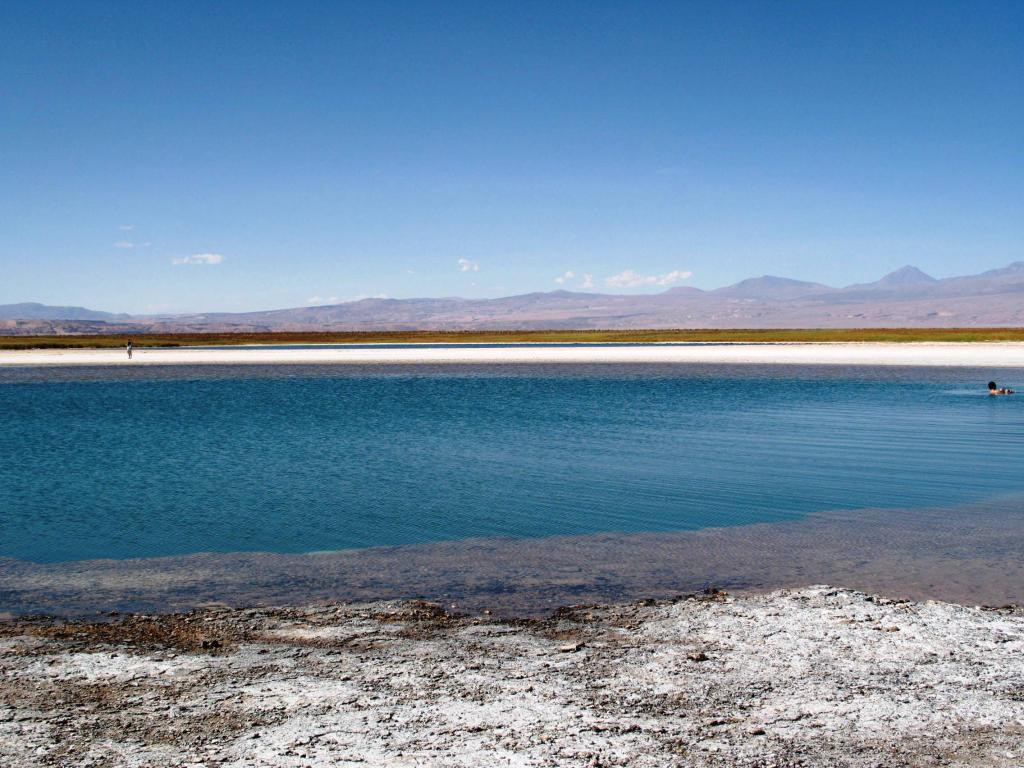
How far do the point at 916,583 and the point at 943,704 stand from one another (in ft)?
12.3

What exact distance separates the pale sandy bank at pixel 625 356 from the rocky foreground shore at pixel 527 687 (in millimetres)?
51327

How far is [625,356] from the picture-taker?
68938mm

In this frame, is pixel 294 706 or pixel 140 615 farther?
pixel 140 615

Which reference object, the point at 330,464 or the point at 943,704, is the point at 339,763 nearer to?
the point at 943,704

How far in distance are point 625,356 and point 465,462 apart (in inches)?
1996

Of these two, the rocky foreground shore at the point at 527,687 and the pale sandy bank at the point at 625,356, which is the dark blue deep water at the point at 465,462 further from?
the pale sandy bank at the point at 625,356

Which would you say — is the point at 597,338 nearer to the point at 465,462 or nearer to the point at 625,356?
the point at 625,356

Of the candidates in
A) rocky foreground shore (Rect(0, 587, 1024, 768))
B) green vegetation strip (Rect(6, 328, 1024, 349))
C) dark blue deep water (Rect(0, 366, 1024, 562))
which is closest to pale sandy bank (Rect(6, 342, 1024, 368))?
green vegetation strip (Rect(6, 328, 1024, 349))

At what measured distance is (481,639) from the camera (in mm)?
7895

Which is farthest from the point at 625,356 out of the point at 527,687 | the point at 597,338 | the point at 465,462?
the point at 527,687

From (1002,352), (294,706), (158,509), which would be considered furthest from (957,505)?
(1002,352)

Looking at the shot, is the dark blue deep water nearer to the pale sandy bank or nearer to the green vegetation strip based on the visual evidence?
the pale sandy bank

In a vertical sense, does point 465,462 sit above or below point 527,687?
below

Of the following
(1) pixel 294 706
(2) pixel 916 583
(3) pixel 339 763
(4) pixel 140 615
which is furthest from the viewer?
(2) pixel 916 583
